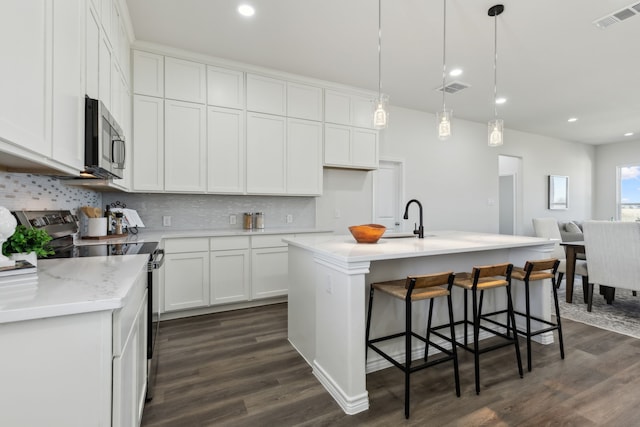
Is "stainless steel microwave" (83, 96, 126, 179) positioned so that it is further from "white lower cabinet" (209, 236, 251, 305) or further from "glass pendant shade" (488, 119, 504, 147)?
"glass pendant shade" (488, 119, 504, 147)

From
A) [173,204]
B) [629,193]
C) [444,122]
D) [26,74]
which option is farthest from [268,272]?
[629,193]

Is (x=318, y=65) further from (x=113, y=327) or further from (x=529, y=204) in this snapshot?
(x=529, y=204)

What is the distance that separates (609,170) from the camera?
777 centimetres

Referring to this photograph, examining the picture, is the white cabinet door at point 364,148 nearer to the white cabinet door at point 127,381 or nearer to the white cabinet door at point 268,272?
the white cabinet door at point 268,272

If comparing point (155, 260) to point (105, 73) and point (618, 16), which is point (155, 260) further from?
point (618, 16)

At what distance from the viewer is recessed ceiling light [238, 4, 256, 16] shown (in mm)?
2625

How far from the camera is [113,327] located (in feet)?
3.29

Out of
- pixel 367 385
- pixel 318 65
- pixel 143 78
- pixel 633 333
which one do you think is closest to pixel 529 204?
pixel 633 333

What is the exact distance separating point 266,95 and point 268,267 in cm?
209

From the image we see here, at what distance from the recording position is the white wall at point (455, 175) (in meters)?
4.82

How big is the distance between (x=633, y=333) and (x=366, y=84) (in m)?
3.94

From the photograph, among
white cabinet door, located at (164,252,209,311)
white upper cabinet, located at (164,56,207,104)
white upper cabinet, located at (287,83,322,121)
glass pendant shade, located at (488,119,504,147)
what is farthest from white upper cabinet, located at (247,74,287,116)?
glass pendant shade, located at (488,119,504,147)

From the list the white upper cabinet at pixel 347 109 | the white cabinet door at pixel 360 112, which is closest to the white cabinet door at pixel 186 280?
the white upper cabinet at pixel 347 109

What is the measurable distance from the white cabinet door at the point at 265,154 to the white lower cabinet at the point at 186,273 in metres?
0.92
